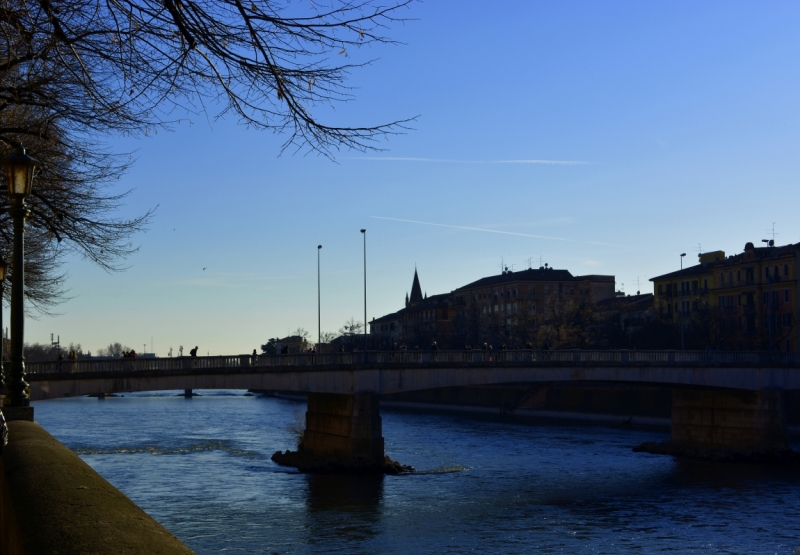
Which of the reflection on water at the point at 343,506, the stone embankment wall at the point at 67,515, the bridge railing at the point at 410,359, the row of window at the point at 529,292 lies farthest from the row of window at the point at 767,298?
the stone embankment wall at the point at 67,515

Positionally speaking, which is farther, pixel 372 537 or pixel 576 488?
pixel 576 488

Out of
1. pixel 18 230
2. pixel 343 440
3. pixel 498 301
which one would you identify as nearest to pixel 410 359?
pixel 343 440

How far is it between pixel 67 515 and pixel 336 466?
40214 mm

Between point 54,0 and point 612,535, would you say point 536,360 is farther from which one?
point 54,0

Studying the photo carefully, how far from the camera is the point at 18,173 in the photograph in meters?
11.0

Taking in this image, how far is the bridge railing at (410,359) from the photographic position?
4042 centimetres

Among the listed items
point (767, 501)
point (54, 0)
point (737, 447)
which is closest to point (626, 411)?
point (737, 447)

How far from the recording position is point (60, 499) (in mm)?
5051

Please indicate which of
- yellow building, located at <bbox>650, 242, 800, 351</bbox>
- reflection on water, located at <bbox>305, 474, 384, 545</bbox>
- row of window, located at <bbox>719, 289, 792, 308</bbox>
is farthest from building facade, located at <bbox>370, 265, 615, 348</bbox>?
reflection on water, located at <bbox>305, 474, 384, 545</bbox>

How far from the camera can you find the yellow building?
75.8 metres

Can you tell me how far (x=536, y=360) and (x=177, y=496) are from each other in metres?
20.4

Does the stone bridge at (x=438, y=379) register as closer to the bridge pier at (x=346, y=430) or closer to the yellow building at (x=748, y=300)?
the bridge pier at (x=346, y=430)

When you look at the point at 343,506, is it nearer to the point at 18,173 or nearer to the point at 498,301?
the point at 18,173

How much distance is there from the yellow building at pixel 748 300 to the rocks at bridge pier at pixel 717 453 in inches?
845
